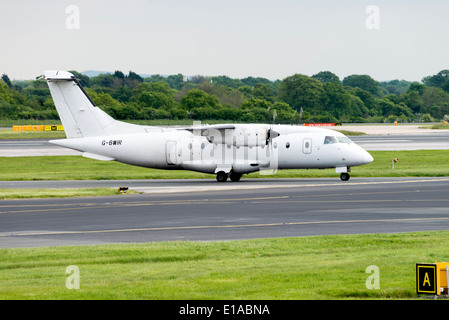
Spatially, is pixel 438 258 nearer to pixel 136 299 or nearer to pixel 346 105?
pixel 136 299

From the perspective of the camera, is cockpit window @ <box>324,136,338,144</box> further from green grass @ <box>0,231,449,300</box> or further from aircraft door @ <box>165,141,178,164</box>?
green grass @ <box>0,231,449,300</box>

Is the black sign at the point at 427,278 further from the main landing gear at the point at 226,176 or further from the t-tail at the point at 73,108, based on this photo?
the t-tail at the point at 73,108

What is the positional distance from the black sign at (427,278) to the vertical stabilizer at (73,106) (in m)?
32.5

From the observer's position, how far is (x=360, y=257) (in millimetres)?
17953

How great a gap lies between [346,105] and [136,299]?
434 feet

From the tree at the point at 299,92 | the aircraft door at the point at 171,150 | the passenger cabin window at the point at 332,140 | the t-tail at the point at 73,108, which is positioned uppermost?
the tree at the point at 299,92

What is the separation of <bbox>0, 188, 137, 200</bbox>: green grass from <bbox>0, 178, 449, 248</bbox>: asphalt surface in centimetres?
147

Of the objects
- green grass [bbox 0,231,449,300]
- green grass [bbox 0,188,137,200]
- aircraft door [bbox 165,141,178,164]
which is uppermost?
aircraft door [bbox 165,141,178,164]

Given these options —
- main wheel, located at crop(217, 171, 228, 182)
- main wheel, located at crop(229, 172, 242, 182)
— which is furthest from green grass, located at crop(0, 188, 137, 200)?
main wheel, located at crop(229, 172, 242, 182)

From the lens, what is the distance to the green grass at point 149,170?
4728cm

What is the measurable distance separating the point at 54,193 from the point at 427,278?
86.4 feet

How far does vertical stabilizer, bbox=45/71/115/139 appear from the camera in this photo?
42906 millimetres

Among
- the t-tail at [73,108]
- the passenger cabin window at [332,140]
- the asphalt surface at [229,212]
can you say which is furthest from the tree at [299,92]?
the asphalt surface at [229,212]
